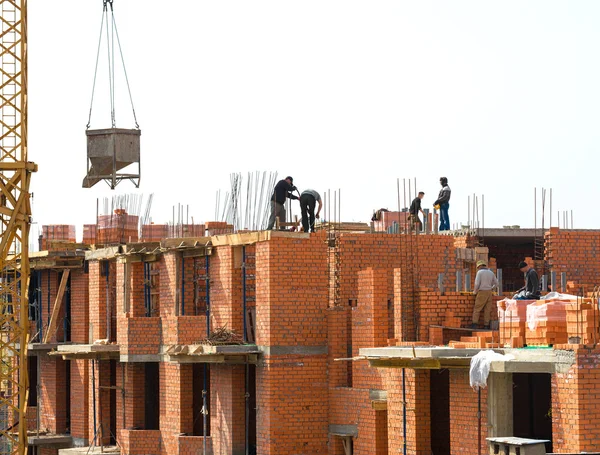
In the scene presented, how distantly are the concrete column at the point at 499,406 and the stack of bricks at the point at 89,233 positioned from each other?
696 inches

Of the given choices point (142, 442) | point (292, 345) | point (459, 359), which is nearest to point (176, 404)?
point (142, 442)

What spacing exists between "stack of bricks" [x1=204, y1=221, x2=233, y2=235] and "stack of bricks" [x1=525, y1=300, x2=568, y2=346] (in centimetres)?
1243

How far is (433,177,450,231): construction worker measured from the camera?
95.1 ft

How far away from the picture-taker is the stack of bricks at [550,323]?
1903 cm

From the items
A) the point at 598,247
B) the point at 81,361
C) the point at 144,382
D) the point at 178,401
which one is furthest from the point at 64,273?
the point at 598,247

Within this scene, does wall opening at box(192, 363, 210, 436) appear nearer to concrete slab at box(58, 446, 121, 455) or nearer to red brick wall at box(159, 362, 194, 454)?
red brick wall at box(159, 362, 194, 454)

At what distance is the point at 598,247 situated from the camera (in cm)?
2789

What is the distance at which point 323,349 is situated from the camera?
24828mm

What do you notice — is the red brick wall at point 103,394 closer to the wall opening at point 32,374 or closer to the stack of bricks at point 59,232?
the stack of bricks at point 59,232

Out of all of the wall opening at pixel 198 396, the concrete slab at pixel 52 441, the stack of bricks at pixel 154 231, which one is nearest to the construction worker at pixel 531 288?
the wall opening at pixel 198 396

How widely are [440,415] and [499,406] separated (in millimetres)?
5213

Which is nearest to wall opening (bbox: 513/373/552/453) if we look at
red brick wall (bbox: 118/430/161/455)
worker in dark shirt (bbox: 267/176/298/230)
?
worker in dark shirt (bbox: 267/176/298/230)

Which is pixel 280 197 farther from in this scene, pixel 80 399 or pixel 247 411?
pixel 80 399

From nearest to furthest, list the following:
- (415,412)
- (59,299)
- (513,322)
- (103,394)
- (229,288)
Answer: (513,322), (415,412), (229,288), (103,394), (59,299)
